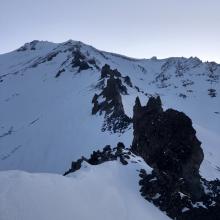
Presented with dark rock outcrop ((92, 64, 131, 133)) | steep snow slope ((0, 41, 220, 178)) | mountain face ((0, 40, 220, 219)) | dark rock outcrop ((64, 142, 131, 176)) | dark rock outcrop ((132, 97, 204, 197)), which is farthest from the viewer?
steep snow slope ((0, 41, 220, 178))

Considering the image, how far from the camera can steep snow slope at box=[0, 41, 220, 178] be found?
53.4 m

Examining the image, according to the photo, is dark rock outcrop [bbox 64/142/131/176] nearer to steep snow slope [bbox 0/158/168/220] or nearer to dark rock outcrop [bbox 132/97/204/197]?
steep snow slope [bbox 0/158/168/220]

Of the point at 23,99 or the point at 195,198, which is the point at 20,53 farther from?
the point at 195,198

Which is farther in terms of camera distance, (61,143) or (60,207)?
(61,143)

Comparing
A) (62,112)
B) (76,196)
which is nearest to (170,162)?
(76,196)

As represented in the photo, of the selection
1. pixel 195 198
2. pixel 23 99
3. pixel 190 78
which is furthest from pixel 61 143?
pixel 190 78

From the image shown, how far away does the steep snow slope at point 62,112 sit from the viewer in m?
53.4

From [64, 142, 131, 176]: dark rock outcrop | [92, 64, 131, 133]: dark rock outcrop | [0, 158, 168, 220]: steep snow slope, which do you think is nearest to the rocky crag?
[64, 142, 131, 176]: dark rock outcrop

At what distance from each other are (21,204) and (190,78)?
172747mm

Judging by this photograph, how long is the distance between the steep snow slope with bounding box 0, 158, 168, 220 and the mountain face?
0.19 m

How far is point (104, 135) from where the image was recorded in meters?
50.6

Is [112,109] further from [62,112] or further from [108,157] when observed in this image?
[108,157]

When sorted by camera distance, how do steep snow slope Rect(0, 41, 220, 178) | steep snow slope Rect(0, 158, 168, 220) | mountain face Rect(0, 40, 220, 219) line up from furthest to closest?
steep snow slope Rect(0, 41, 220, 178) < mountain face Rect(0, 40, 220, 219) < steep snow slope Rect(0, 158, 168, 220)

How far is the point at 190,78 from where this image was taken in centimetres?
18438
